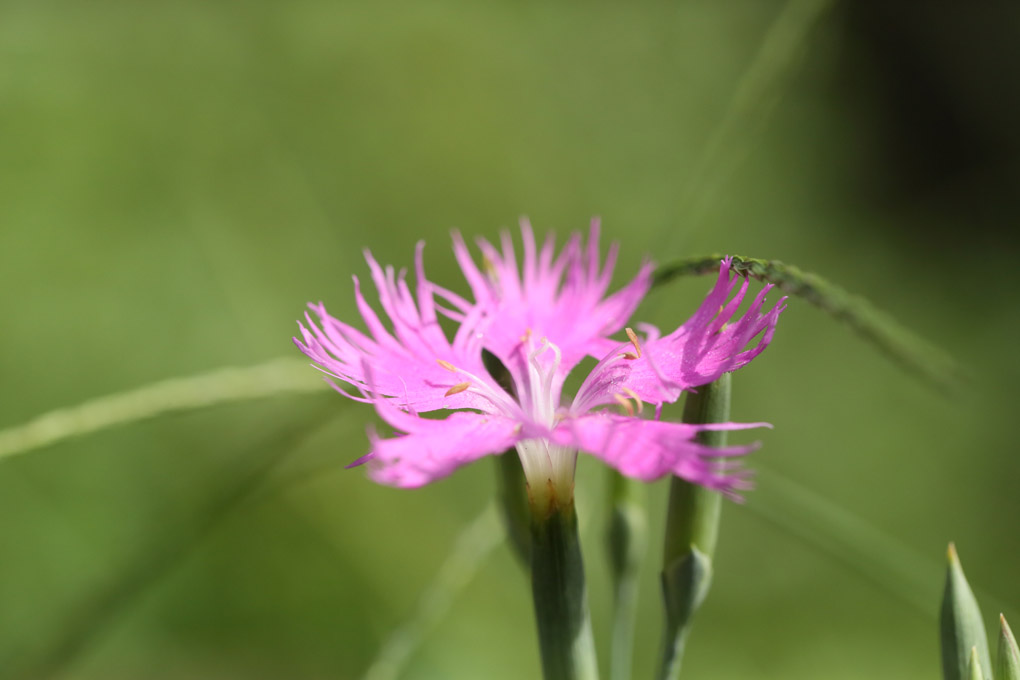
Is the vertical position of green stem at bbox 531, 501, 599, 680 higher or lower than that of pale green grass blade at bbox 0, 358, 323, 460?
lower

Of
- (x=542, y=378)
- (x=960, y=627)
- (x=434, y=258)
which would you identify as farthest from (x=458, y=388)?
(x=434, y=258)

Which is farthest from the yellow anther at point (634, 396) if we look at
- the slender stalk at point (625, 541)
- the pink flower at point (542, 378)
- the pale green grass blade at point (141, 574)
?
the pale green grass blade at point (141, 574)

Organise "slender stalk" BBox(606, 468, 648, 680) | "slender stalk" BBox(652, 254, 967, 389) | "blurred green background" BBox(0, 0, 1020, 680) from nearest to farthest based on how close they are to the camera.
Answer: "slender stalk" BBox(652, 254, 967, 389) < "slender stalk" BBox(606, 468, 648, 680) < "blurred green background" BBox(0, 0, 1020, 680)

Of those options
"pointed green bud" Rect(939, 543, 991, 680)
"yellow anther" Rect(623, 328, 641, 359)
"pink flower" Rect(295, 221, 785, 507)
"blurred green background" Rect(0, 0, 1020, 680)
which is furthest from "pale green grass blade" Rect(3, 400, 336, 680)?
"pointed green bud" Rect(939, 543, 991, 680)

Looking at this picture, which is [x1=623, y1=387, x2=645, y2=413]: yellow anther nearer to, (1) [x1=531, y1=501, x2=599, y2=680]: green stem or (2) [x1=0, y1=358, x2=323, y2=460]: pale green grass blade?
(1) [x1=531, y1=501, x2=599, y2=680]: green stem

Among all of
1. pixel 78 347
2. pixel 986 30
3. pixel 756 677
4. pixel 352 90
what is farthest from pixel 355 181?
pixel 986 30

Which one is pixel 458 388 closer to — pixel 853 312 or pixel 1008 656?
pixel 853 312
